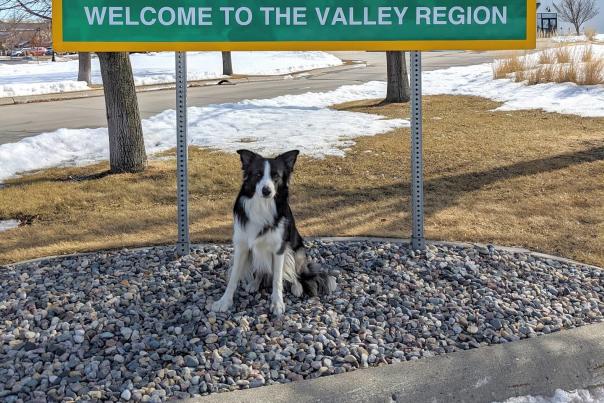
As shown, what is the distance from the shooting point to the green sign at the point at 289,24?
472cm

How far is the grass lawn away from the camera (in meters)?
5.85

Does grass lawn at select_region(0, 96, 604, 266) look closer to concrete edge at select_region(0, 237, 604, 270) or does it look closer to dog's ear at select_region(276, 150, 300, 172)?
concrete edge at select_region(0, 237, 604, 270)

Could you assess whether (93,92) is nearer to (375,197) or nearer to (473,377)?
(375,197)

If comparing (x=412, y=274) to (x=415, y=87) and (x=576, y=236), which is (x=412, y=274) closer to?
(x=415, y=87)

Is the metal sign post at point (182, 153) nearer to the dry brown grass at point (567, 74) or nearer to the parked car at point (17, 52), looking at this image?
the dry brown grass at point (567, 74)

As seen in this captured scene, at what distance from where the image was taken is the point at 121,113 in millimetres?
7871

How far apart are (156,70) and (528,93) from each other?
65.6 feet

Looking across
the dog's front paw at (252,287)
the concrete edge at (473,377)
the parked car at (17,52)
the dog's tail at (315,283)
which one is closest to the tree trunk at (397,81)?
the dog's tail at (315,283)

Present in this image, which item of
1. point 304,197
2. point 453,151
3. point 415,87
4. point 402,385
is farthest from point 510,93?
point 402,385

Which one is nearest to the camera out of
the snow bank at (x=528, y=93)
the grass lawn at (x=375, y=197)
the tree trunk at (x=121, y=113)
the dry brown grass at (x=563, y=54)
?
the grass lawn at (x=375, y=197)

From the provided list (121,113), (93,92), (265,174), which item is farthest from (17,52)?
(265,174)

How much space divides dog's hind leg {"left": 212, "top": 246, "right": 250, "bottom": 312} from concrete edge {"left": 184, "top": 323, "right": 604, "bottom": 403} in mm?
988

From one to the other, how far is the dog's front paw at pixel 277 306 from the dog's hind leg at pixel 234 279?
25 centimetres

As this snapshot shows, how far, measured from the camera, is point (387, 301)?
13.8 feet
